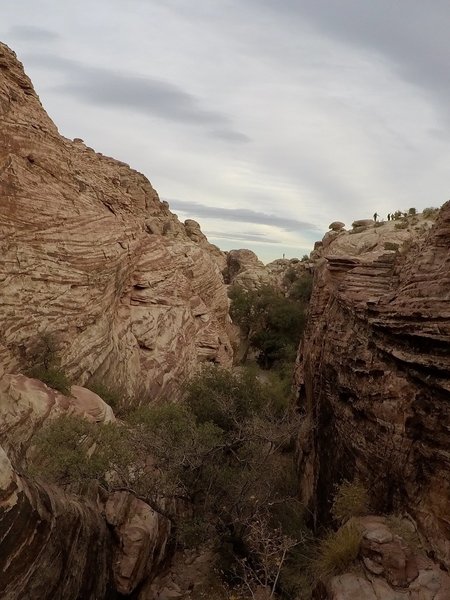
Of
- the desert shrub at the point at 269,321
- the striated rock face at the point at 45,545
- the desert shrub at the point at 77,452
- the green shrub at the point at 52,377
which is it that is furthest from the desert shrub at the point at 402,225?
the striated rock face at the point at 45,545

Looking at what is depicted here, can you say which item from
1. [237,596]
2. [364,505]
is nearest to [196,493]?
[237,596]

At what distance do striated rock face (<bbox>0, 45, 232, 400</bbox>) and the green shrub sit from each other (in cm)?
82

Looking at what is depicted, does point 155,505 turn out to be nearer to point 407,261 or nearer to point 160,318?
point 407,261

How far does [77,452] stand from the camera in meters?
11.9

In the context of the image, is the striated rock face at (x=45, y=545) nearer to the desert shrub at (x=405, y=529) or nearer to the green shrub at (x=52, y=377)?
the desert shrub at (x=405, y=529)

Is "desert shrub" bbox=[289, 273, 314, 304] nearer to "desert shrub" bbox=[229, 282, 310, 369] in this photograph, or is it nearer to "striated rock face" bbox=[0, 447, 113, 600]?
"desert shrub" bbox=[229, 282, 310, 369]

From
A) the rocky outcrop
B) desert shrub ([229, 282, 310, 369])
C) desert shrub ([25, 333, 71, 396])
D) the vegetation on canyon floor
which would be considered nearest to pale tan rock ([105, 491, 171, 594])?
the vegetation on canyon floor

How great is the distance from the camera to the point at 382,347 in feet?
33.1

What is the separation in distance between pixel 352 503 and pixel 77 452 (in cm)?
723

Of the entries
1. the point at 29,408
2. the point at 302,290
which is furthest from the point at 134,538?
the point at 302,290

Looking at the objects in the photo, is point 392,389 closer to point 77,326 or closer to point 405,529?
point 405,529

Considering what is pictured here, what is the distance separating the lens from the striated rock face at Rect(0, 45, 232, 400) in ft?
59.9

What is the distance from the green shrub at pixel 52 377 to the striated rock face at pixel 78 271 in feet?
2.71

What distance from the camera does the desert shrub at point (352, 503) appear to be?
9242 millimetres
